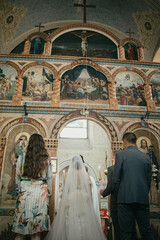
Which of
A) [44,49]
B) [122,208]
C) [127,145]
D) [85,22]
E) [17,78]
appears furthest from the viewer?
[85,22]

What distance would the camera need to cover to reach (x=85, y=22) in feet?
33.3

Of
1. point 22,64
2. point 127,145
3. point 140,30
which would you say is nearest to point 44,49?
point 22,64

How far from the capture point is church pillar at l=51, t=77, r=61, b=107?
827cm

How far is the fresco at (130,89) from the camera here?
869 cm

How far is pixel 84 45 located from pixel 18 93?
160 inches

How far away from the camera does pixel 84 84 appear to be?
8.92 meters

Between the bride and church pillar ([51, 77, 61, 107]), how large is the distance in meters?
3.86

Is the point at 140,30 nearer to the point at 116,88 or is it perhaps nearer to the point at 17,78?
the point at 116,88

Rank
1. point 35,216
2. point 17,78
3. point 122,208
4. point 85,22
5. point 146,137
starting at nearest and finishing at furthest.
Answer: point 122,208 → point 35,216 → point 146,137 → point 17,78 → point 85,22

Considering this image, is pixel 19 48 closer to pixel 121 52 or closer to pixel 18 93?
pixel 18 93

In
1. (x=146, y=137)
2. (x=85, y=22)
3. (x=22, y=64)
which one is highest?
(x=85, y=22)

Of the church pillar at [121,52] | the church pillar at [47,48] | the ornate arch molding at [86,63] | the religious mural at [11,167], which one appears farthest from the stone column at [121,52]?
the religious mural at [11,167]

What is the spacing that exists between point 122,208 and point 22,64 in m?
7.59

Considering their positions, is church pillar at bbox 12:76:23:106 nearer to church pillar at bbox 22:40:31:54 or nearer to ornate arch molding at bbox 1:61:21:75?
ornate arch molding at bbox 1:61:21:75
